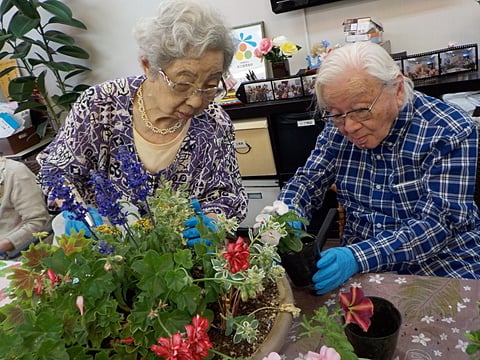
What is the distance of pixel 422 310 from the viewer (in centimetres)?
90

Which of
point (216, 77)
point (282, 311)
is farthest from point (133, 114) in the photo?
point (282, 311)

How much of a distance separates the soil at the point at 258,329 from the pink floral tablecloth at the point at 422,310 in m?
0.12

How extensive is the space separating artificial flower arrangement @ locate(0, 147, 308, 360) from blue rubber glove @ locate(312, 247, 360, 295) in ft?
0.94

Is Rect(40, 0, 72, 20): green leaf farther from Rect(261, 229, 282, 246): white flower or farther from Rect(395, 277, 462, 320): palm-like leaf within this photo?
Rect(395, 277, 462, 320): palm-like leaf

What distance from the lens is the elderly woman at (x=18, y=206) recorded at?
200 centimetres

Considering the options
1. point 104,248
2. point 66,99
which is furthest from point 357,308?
point 66,99

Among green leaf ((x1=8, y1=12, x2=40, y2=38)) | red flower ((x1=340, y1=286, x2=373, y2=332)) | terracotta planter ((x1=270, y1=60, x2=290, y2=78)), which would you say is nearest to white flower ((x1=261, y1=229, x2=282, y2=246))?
red flower ((x1=340, y1=286, x2=373, y2=332))

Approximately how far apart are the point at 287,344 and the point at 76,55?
107 inches

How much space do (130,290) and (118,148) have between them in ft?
2.41

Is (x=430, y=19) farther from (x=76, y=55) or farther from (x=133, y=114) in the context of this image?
Answer: (x=76, y=55)

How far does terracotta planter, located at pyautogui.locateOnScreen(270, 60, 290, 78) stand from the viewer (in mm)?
2467

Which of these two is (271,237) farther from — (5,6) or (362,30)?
(5,6)

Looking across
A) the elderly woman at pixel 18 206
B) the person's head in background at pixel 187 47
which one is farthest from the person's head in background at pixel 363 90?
the elderly woman at pixel 18 206

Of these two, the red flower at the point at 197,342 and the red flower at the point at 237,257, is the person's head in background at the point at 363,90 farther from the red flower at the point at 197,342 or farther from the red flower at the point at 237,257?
the red flower at the point at 197,342
